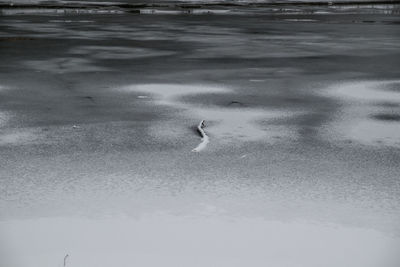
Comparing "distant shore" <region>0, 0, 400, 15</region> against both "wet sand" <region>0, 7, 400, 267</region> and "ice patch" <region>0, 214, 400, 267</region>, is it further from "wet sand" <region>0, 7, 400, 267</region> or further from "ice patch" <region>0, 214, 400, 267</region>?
"ice patch" <region>0, 214, 400, 267</region>

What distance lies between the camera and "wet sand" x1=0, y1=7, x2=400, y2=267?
4.34 meters

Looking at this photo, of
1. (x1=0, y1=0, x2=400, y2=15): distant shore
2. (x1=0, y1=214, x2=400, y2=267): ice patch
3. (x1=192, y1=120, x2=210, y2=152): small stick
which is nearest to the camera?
(x1=0, y1=214, x2=400, y2=267): ice patch

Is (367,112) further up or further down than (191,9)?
further up

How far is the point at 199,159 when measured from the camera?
6.23 meters

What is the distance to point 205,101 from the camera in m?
8.98

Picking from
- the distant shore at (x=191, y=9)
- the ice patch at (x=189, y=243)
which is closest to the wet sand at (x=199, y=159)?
the ice patch at (x=189, y=243)

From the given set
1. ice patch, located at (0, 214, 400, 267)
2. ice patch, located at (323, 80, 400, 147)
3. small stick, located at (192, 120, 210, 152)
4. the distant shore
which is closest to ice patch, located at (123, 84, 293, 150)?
small stick, located at (192, 120, 210, 152)

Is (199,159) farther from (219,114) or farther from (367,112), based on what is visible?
(367,112)

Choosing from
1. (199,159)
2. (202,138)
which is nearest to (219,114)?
(202,138)

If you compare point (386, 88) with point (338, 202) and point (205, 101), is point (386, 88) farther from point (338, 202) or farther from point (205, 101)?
point (338, 202)

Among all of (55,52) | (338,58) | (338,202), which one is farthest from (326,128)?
(55,52)

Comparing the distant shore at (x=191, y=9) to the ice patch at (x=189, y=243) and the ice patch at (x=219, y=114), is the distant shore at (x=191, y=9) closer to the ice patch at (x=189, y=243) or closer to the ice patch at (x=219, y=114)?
the ice patch at (x=219, y=114)

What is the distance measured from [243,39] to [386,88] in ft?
22.4

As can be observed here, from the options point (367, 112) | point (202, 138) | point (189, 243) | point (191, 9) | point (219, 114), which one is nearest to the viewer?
point (189, 243)
